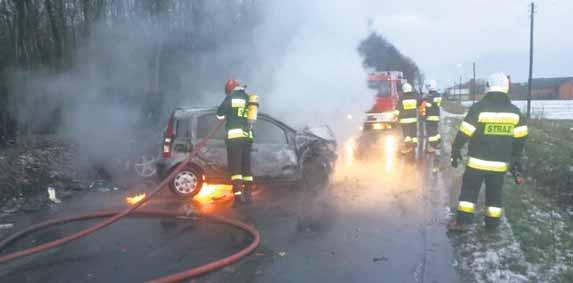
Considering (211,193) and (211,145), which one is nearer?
(211,145)

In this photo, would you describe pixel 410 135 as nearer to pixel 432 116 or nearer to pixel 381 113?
pixel 432 116

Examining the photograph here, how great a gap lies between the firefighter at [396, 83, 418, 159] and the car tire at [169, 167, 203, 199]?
5.78 metres

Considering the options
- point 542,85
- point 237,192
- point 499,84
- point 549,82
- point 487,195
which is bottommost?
point 237,192

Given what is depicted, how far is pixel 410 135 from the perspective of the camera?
36.0 ft

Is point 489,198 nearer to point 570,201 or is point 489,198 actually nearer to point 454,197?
point 454,197

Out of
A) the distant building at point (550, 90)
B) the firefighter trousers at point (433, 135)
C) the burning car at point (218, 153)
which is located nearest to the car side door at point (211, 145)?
the burning car at point (218, 153)

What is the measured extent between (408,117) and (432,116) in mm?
775

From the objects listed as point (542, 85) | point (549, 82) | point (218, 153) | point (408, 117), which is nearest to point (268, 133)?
point (218, 153)

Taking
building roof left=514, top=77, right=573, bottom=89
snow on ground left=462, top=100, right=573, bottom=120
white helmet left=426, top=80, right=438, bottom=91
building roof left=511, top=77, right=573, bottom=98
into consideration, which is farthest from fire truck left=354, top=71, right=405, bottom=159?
building roof left=514, top=77, right=573, bottom=89

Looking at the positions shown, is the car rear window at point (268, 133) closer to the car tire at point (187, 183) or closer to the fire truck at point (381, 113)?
the car tire at point (187, 183)

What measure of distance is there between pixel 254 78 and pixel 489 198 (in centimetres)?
863

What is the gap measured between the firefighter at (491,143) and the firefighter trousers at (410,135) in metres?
5.62

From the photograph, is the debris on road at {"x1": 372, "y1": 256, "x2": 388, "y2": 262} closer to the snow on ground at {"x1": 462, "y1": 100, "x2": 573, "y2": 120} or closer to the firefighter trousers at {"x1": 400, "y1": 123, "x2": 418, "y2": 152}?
the firefighter trousers at {"x1": 400, "y1": 123, "x2": 418, "y2": 152}

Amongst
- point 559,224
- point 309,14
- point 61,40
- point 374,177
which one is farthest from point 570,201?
point 61,40
